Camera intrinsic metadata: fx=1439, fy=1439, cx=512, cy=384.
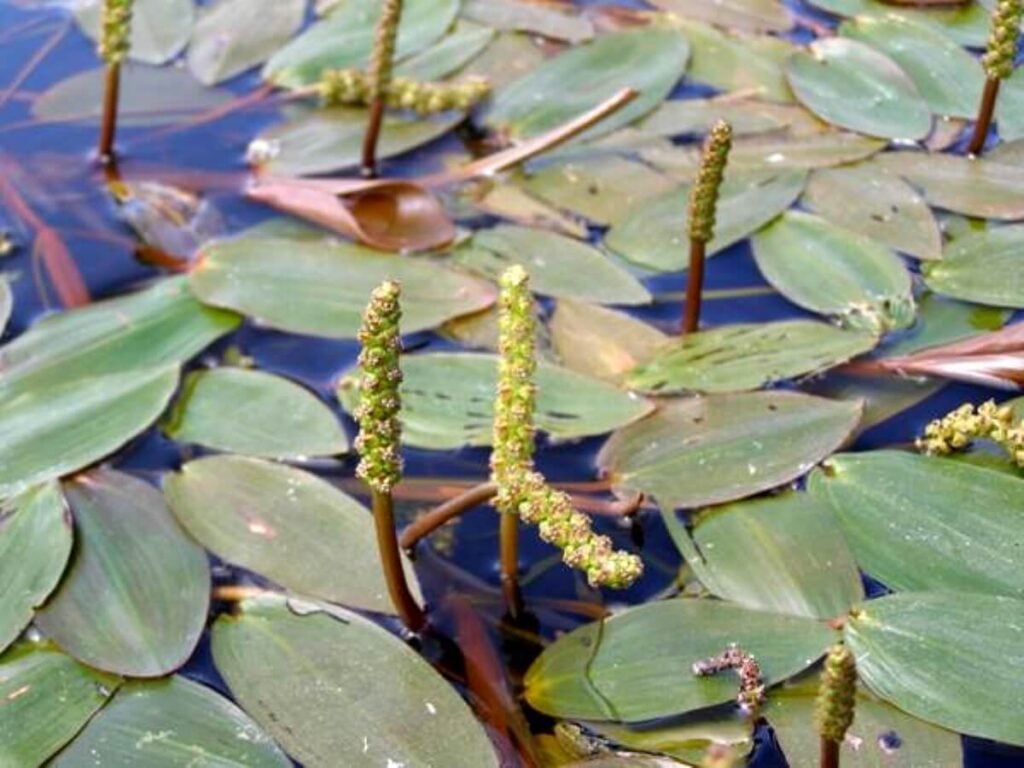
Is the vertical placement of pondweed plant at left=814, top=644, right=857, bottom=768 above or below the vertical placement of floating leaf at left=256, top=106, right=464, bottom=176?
above

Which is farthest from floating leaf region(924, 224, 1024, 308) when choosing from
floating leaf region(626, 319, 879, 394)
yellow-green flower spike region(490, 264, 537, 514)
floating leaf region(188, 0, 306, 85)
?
floating leaf region(188, 0, 306, 85)

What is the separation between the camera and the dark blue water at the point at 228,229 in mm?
1909

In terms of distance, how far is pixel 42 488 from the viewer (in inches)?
78.8

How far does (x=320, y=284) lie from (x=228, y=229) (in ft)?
1.01

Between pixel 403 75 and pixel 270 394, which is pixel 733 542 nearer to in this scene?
pixel 270 394

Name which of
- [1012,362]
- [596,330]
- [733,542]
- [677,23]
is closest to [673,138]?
[677,23]

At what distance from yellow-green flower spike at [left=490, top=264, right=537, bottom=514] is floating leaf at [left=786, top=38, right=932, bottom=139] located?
4.44ft

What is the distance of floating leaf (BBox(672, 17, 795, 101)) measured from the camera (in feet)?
9.52

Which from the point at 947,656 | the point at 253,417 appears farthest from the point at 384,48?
the point at 947,656

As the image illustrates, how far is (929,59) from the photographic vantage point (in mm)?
2883

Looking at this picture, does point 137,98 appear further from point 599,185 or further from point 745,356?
point 745,356

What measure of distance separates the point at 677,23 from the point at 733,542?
1.56m

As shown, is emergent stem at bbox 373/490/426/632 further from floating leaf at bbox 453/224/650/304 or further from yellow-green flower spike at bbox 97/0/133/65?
yellow-green flower spike at bbox 97/0/133/65

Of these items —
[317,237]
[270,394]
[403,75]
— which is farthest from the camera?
[403,75]
